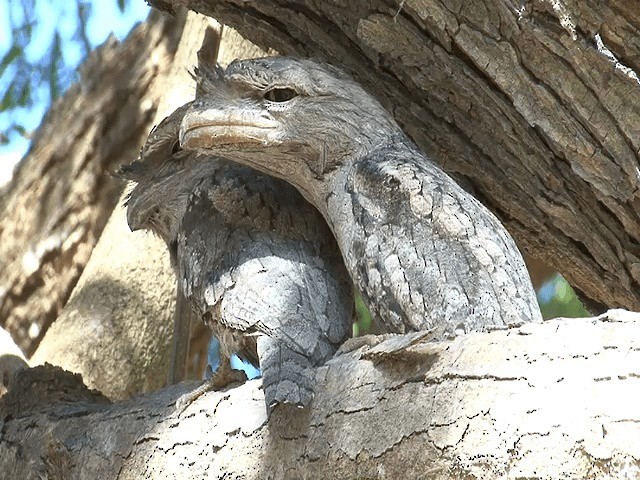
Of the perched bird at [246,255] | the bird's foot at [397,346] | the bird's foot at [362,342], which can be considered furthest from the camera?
the perched bird at [246,255]

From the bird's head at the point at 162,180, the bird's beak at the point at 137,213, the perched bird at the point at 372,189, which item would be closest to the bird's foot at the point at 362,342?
the perched bird at the point at 372,189

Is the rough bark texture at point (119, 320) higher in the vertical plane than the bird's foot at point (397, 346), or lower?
higher

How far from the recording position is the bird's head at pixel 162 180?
2799 mm

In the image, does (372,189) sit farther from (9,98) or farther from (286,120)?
(9,98)

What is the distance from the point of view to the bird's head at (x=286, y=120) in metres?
2.36

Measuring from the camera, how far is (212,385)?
2.15 m

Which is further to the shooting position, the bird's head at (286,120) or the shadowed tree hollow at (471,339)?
the bird's head at (286,120)

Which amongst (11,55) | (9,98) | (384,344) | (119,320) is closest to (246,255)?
(384,344)

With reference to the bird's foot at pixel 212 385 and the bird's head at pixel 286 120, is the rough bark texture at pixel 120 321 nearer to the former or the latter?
the bird's head at pixel 286 120

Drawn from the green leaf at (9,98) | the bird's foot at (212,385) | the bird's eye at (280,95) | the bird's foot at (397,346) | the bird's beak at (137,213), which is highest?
the green leaf at (9,98)

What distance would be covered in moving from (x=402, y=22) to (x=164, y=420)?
1.10m

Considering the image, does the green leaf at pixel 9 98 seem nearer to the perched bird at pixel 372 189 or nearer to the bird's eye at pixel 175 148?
the bird's eye at pixel 175 148

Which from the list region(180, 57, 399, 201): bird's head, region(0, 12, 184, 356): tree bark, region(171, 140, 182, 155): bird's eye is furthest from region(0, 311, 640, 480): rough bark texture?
region(0, 12, 184, 356): tree bark

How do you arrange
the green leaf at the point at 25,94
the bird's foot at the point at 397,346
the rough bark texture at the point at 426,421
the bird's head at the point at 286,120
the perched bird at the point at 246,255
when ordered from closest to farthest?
the rough bark texture at the point at 426,421 < the bird's foot at the point at 397,346 < the perched bird at the point at 246,255 < the bird's head at the point at 286,120 < the green leaf at the point at 25,94
